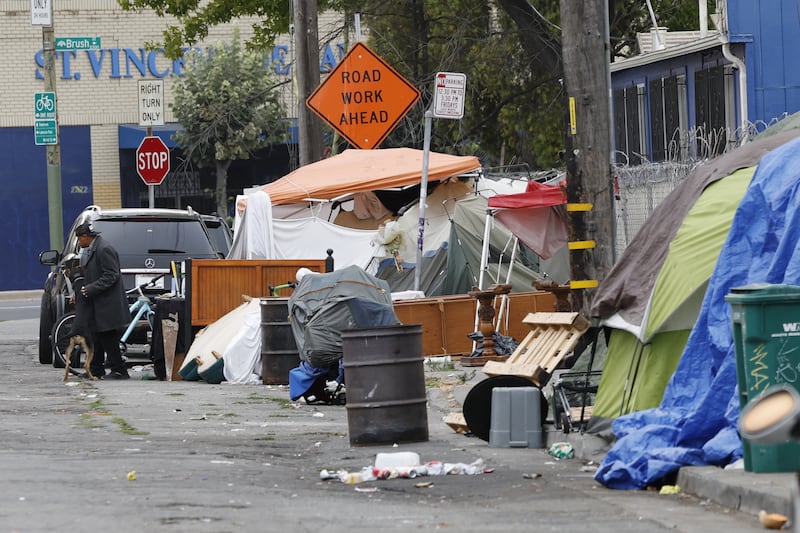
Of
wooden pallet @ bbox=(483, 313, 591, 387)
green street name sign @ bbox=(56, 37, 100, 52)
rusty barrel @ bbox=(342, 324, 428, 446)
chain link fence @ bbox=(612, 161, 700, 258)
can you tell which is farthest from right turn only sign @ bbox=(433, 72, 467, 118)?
green street name sign @ bbox=(56, 37, 100, 52)

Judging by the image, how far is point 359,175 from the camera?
21125 mm

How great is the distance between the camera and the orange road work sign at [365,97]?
55.2ft

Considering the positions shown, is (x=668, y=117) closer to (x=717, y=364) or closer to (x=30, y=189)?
(x=717, y=364)

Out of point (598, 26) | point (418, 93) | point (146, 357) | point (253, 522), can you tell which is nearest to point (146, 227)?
point (146, 357)

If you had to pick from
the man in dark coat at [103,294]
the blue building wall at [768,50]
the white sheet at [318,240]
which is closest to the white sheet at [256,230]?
the white sheet at [318,240]

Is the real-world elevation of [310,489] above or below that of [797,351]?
below

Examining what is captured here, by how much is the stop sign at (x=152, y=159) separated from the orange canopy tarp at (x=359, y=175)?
3.31m

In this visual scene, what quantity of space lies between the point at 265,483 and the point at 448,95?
330 inches

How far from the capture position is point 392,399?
10.7m

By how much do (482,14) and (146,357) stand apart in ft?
37.2

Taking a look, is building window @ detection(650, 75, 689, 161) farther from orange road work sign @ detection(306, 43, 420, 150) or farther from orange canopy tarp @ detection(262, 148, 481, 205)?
orange road work sign @ detection(306, 43, 420, 150)

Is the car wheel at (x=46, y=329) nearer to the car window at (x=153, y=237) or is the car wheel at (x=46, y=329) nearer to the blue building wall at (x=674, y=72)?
the car window at (x=153, y=237)

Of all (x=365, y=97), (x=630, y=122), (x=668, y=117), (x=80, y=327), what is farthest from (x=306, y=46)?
(x=80, y=327)

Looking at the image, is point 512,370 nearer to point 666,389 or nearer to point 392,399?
point 392,399
